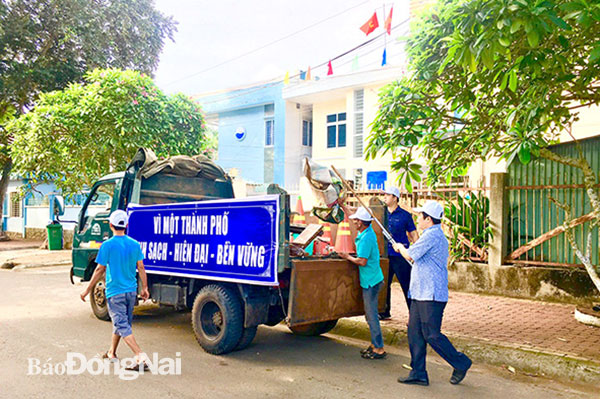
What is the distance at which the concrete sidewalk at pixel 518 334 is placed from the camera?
17.5 ft

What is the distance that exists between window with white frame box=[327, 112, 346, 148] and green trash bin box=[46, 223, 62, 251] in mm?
11571

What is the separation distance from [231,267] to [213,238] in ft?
1.51

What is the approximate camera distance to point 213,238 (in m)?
5.89

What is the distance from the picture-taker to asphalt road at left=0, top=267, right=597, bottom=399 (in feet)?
14.9

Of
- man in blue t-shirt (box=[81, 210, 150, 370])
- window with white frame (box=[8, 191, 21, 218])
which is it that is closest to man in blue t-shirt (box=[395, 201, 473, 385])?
man in blue t-shirt (box=[81, 210, 150, 370])

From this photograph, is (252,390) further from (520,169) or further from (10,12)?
(10,12)

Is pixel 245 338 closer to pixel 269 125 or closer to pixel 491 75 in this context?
pixel 491 75

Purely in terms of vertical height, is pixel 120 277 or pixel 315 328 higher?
pixel 120 277

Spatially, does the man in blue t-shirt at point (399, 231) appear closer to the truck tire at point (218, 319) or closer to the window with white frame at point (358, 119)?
the truck tire at point (218, 319)

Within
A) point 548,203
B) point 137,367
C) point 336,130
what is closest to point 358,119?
point 336,130

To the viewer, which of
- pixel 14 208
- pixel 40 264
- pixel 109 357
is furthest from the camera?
pixel 14 208

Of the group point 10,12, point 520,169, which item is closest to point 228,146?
point 10,12

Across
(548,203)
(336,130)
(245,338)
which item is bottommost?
(245,338)

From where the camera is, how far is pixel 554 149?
353 inches
